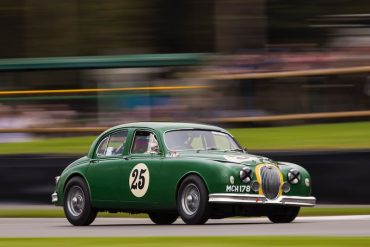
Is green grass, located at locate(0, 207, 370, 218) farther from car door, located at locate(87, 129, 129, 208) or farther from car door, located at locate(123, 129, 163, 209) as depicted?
car door, located at locate(123, 129, 163, 209)

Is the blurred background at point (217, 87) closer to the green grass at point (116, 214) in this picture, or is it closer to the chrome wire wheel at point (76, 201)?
the green grass at point (116, 214)

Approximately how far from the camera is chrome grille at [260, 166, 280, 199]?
49.4 feet

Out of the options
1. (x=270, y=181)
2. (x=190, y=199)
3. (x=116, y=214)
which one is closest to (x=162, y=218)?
(x=190, y=199)

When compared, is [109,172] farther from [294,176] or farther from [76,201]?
[294,176]

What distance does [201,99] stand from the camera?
23453mm

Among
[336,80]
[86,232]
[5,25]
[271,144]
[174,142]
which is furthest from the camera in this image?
[5,25]

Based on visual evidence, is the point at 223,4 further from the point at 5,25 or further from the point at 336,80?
the point at 5,25

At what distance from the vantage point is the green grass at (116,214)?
17.9 m

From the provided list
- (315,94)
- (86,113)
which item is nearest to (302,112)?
(315,94)

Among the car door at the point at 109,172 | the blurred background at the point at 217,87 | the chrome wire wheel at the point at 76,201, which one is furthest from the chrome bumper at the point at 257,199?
the blurred background at the point at 217,87

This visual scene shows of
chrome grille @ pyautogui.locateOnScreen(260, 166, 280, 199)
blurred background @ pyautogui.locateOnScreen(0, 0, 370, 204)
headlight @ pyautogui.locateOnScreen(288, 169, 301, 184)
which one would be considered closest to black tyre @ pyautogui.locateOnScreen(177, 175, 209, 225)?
chrome grille @ pyautogui.locateOnScreen(260, 166, 280, 199)

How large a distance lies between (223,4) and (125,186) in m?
8.57

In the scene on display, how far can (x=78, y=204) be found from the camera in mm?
16562

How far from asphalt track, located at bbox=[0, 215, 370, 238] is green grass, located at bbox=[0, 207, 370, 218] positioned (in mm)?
1045
